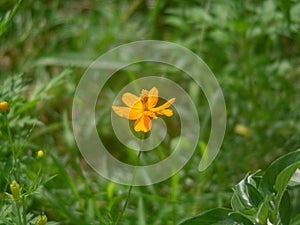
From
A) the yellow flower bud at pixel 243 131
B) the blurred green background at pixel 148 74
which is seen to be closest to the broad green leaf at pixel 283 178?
the blurred green background at pixel 148 74

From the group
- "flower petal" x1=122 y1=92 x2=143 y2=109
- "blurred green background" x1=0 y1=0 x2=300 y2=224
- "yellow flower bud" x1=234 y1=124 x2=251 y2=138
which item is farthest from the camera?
"yellow flower bud" x1=234 y1=124 x2=251 y2=138

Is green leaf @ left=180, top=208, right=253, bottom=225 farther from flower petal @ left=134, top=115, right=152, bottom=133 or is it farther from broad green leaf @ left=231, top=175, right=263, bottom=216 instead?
flower petal @ left=134, top=115, right=152, bottom=133

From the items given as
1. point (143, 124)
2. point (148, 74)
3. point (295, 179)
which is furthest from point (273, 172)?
point (148, 74)

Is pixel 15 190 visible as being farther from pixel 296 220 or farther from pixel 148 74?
pixel 148 74

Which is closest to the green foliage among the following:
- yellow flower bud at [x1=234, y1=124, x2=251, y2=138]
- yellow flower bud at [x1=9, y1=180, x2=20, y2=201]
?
yellow flower bud at [x1=9, y1=180, x2=20, y2=201]

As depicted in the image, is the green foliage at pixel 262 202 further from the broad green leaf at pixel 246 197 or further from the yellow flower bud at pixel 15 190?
the yellow flower bud at pixel 15 190
